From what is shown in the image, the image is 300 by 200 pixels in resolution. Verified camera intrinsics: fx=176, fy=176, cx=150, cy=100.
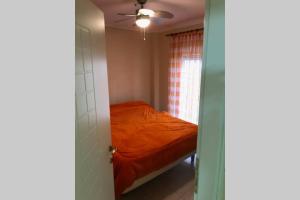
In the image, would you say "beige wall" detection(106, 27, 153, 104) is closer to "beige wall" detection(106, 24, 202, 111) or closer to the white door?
"beige wall" detection(106, 24, 202, 111)

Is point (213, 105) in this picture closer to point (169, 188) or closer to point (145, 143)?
point (145, 143)

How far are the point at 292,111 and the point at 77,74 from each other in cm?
87

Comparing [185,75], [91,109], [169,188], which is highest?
[185,75]

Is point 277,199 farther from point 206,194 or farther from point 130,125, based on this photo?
point 130,125

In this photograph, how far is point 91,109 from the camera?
3.68 ft

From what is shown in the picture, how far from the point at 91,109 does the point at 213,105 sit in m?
0.75

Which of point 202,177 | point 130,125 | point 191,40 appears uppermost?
point 191,40

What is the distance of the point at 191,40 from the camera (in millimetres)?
3564

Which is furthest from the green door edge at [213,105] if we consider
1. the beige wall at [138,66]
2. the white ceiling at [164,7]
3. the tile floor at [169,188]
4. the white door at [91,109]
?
the beige wall at [138,66]

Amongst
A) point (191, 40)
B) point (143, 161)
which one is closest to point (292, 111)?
point (143, 161)

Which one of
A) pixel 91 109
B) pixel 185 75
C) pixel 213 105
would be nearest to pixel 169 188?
pixel 91 109

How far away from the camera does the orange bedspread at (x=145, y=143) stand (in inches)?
74.5

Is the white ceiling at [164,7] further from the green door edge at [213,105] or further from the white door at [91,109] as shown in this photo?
the green door edge at [213,105]

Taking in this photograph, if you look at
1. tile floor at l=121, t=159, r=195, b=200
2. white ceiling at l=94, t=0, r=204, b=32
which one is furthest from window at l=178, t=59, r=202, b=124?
tile floor at l=121, t=159, r=195, b=200
